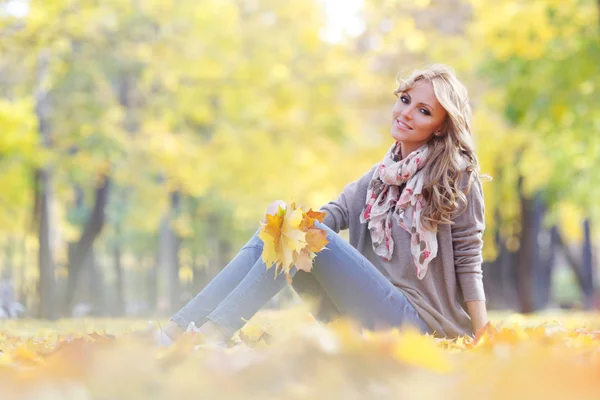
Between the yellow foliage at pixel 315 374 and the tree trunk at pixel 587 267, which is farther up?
the yellow foliage at pixel 315 374

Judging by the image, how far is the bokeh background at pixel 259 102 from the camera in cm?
1022

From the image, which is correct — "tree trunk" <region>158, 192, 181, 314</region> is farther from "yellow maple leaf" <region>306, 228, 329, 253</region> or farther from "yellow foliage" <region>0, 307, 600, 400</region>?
"yellow foliage" <region>0, 307, 600, 400</region>

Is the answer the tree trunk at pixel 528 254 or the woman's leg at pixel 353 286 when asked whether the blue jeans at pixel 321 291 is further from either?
the tree trunk at pixel 528 254

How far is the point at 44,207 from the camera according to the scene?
12469 mm

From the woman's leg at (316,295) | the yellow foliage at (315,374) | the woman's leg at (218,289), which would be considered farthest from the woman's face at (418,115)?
the yellow foliage at (315,374)

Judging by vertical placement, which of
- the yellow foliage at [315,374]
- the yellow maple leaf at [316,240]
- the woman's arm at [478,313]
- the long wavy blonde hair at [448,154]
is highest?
the long wavy blonde hair at [448,154]

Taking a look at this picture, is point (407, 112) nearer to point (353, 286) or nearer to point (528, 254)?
point (353, 286)

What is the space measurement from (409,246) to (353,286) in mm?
368

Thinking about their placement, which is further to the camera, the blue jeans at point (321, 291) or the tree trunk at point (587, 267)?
the tree trunk at point (587, 267)

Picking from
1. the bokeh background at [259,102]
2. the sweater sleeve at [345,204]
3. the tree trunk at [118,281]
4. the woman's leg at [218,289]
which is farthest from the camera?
the tree trunk at [118,281]

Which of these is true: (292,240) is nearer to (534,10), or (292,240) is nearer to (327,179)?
(534,10)

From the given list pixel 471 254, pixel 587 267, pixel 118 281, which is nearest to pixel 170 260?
pixel 118 281

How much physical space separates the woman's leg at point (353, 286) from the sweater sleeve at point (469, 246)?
260 millimetres

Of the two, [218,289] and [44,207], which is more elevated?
[218,289]
